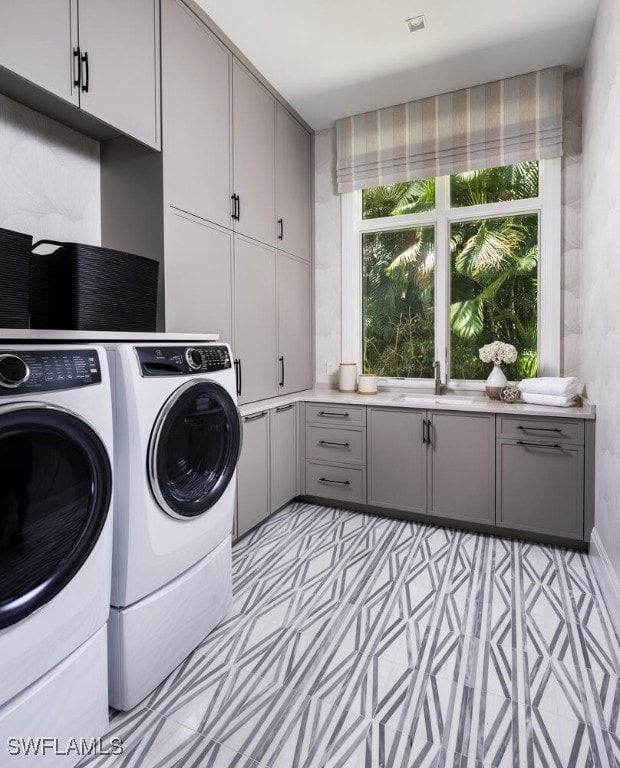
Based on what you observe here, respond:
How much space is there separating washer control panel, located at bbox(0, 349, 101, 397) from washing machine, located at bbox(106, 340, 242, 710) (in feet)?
0.49

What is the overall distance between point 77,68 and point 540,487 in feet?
9.44

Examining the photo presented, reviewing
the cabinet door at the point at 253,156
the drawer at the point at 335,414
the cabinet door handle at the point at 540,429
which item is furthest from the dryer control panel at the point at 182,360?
the cabinet door handle at the point at 540,429

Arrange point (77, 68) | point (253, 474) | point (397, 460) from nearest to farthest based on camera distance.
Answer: point (77, 68)
point (253, 474)
point (397, 460)

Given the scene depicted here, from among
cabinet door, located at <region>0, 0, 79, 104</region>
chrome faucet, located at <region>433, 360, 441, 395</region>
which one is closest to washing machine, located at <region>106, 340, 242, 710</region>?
cabinet door, located at <region>0, 0, 79, 104</region>

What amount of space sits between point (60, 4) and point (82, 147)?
22.2 inches

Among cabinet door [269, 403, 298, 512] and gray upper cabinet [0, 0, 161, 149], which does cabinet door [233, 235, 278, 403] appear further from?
gray upper cabinet [0, 0, 161, 149]

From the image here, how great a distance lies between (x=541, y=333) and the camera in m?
2.99

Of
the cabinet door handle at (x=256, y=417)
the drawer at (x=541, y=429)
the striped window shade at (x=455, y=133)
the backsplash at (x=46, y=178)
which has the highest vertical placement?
the striped window shade at (x=455, y=133)

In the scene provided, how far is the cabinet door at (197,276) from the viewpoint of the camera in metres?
2.12

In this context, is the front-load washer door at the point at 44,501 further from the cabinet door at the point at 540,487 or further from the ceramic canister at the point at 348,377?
the ceramic canister at the point at 348,377

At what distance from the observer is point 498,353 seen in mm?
2969

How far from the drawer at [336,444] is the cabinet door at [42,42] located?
221cm

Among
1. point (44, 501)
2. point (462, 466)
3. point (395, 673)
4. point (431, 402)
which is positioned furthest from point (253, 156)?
point (395, 673)
